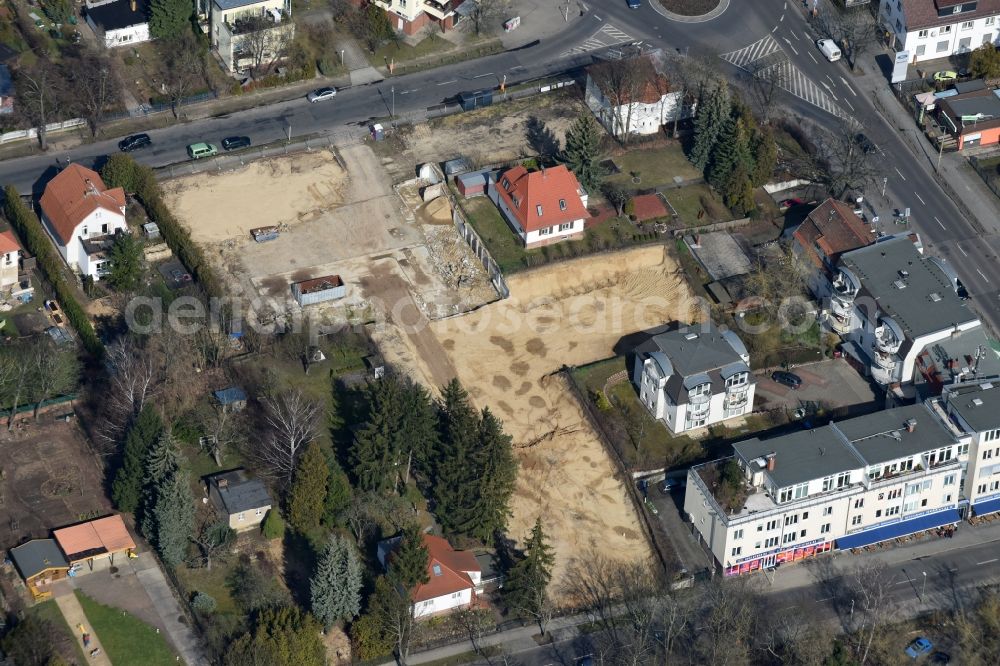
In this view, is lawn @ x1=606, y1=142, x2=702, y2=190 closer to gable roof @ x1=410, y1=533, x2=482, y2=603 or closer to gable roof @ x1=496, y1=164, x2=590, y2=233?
gable roof @ x1=496, y1=164, x2=590, y2=233

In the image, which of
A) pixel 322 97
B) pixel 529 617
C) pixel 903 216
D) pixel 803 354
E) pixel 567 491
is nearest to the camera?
pixel 529 617

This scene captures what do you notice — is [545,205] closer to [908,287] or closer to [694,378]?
[694,378]

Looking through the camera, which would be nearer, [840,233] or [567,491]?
[567,491]

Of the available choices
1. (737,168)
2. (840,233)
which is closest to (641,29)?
(737,168)

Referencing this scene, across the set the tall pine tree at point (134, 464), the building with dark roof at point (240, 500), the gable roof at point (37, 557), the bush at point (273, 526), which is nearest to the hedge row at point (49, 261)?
the tall pine tree at point (134, 464)

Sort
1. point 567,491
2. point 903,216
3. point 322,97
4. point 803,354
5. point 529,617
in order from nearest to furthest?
point 529,617
point 567,491
point 803,354
point 903,216
point 322,97

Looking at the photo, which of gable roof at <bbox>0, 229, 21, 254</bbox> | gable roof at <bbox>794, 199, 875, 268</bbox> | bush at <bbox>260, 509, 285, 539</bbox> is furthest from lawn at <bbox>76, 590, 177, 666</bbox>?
gable roof at <bbox>794, 199, 875, 268</bbox>

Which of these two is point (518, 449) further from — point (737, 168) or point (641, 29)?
point (641, 29)
